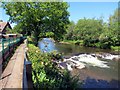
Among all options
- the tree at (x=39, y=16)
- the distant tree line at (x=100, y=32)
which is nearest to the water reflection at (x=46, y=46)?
the tree at (x=39, y=16)

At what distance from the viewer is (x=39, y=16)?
28844mm

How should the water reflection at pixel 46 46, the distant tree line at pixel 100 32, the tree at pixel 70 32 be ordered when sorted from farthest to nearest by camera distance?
the tree at pixel 70 32 → the distant tree line at pixel 100 32 → the water reflection at pixel 46 46

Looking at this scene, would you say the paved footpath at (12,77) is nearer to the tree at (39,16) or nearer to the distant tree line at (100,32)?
the tree at (39,16)

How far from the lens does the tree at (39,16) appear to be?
94.2 ft

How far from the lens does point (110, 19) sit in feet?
161

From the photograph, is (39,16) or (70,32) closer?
(39,16)

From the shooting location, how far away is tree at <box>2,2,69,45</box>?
94.2 ft

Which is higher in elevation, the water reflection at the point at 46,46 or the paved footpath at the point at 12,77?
the paved footpath at the point at 12,77

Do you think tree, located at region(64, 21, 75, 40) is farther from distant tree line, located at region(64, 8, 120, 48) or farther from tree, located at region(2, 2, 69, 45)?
tree, located at region(2, 2, 69, 45)

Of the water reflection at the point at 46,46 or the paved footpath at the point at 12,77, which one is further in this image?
the water reflection at the point at 46,46

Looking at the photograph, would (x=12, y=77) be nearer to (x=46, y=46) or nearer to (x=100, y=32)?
(x=46, y=46)

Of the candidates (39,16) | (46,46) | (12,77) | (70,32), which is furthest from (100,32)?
(12,77)

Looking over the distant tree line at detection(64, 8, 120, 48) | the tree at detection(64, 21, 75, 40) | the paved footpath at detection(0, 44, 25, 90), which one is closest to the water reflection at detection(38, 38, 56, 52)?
the distant tree line at detection(64, 8, 120, 48)

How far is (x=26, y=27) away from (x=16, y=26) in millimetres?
1637
